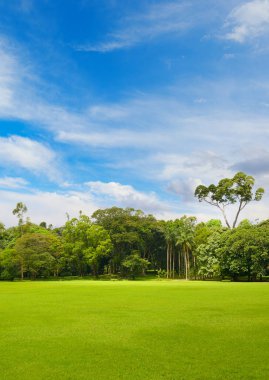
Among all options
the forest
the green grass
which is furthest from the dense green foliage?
the green grass

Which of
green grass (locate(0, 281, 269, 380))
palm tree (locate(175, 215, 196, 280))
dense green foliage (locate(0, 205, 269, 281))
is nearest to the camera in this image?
green grass (locate(0, 281, 269, 380))

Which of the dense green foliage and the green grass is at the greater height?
the dense green foliage

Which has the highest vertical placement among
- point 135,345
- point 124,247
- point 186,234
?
point 186,234

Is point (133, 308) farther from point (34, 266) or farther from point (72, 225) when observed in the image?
point (72, 225)

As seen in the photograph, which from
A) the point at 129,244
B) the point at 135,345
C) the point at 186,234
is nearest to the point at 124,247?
the point at 129,244

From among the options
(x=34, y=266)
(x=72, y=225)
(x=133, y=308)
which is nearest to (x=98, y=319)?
(x=133, y=308)

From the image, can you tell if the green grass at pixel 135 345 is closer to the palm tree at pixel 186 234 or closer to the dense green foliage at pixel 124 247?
the dense green foliage at pixel 124 247

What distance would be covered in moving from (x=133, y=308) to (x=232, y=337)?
812 centimetres

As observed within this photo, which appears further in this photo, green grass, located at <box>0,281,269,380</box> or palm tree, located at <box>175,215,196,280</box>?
palm tree, located at <box>175,215,196,280</box>

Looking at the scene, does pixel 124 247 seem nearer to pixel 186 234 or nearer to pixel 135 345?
pixel 186 234

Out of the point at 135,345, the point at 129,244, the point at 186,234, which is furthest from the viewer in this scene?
the point at 129,244

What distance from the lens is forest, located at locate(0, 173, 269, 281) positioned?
62031mm

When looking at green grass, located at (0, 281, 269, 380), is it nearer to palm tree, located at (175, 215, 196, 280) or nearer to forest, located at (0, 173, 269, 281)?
forest, located at (0, 173, 269, 281)

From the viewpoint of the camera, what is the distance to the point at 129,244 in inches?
3140
